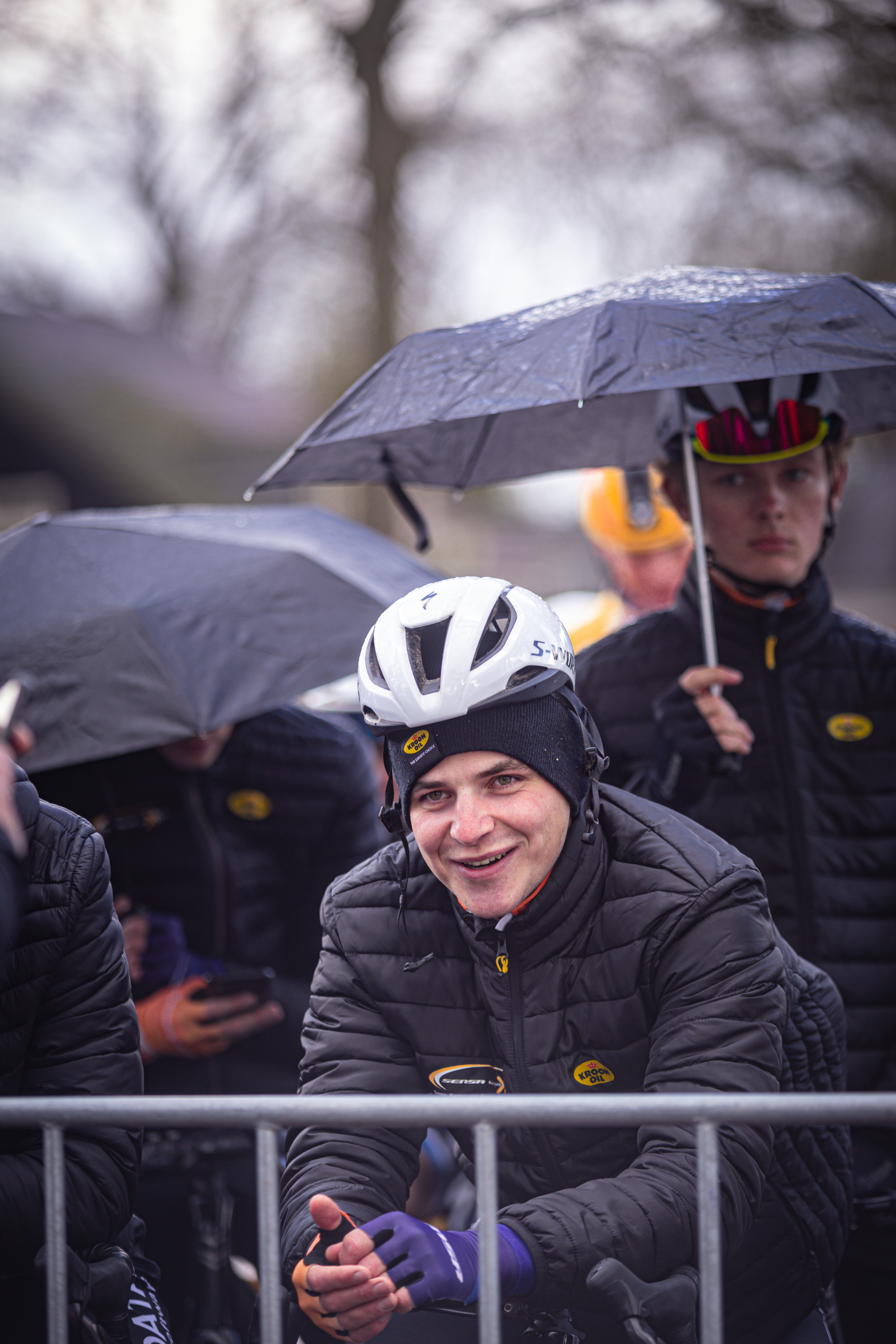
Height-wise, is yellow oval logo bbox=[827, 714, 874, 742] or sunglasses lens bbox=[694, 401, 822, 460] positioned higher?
sunglasses lens bbox=[694, 401, 822, 460]

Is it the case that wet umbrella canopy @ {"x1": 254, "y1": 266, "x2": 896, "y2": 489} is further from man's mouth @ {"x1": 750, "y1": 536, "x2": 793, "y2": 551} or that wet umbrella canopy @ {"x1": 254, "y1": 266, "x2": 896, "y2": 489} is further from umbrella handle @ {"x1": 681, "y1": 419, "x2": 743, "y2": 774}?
man's mouth @ {"x1": 750, "y1": 536, "x2": 793, "y2": 551}

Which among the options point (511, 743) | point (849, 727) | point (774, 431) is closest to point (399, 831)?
point (511, 743)

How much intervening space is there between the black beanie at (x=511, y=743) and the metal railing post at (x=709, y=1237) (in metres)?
0.75

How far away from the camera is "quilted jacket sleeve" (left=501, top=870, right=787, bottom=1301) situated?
6.86 ft

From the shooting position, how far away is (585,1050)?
7.95ft

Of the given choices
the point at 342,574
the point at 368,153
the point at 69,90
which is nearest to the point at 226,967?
the point at 342,574

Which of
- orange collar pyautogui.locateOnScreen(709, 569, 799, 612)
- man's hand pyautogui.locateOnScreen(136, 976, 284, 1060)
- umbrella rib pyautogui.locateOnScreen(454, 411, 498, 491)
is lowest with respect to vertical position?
man's hand pyautogui.locateOnScreen(136, 976, 284, 1060)

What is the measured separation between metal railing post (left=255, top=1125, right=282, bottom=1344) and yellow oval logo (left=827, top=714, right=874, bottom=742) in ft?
6.54

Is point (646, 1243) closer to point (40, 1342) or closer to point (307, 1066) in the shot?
point (307, 1066)

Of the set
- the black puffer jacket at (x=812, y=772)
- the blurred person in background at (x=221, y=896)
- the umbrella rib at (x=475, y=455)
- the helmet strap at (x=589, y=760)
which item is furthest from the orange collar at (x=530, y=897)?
the umbrella rib at (x=475, y=455)

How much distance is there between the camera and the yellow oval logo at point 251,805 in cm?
396

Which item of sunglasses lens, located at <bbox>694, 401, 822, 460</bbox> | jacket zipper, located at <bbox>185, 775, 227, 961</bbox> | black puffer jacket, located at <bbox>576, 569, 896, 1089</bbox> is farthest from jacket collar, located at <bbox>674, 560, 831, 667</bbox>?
jacket zipper, located at <bbox>185, 775, 227, 961</bbox>

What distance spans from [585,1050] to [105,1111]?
3.07ft

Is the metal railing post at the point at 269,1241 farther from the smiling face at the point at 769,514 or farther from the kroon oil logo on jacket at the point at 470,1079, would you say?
the smiling face at the point at 769,514
